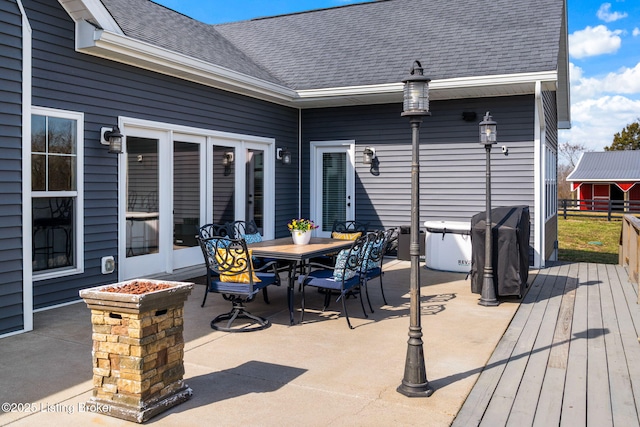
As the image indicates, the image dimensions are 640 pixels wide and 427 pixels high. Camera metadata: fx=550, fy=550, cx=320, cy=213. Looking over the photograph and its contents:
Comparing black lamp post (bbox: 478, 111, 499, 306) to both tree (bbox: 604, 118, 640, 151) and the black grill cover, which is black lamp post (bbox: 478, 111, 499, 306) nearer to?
the black grill cover

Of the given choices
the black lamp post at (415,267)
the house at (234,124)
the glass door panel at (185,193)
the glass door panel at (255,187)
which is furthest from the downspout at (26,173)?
the glass door panel at (255,187)

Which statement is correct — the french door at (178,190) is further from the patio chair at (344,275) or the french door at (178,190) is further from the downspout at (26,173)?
the patio chair at (344,275)

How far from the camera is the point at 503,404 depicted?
3.32 m

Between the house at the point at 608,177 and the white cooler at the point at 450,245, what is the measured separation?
23.7 metres

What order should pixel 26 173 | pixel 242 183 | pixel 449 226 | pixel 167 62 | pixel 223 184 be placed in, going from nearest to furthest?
1. pixel 26 173
2. pixel 167 62
3. pixel 449 226
4. pixel 223 184
5. pixel 242 183

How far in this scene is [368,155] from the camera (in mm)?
9617

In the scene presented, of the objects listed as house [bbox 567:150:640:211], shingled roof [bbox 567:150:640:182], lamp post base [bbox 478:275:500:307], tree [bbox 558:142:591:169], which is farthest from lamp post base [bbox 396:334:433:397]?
tree [bbox 558:142:591:169]

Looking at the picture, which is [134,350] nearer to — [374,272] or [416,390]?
[416,390]

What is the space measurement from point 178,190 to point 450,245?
4.07 meters

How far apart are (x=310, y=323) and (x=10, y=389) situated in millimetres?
2578

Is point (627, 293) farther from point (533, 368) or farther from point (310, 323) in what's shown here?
point (310, 323)

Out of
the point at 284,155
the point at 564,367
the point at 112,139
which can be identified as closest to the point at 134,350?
the point at 564,367

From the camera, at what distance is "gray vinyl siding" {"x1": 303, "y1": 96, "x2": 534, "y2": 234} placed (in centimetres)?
868

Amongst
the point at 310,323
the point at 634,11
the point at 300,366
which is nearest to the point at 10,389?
the point at 300,366
